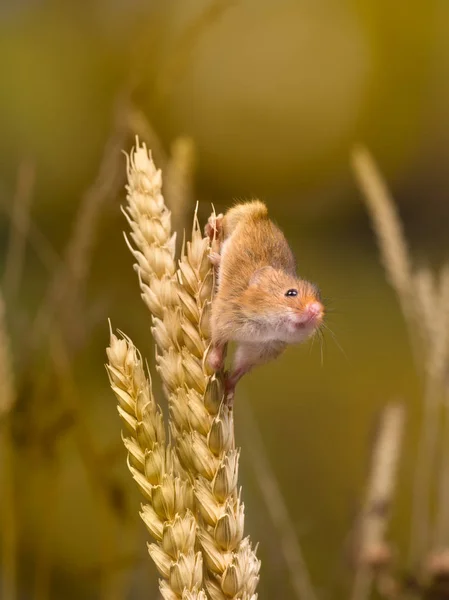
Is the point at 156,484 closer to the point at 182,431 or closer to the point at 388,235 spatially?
the point at 182,431

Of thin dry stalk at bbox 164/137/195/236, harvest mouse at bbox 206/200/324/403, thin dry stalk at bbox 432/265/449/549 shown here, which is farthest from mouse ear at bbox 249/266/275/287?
thin dry stalk at bbox 432/265/449/549

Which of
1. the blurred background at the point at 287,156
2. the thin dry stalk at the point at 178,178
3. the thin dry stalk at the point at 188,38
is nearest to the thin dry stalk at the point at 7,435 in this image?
the thin dry stalk at the point at 178,178

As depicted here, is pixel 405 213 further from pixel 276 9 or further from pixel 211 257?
pixel 211 257

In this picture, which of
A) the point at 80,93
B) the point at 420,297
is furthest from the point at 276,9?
the point at 420,297

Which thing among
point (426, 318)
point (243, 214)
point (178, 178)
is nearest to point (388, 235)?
point (426, 318)

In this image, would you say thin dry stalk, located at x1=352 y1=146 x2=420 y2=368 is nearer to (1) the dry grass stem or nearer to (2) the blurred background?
(1) the dry grass stem
